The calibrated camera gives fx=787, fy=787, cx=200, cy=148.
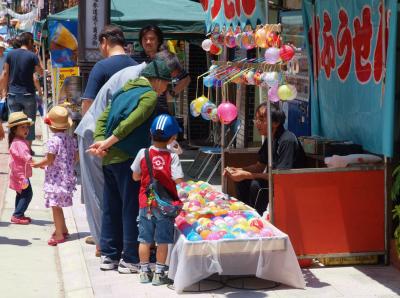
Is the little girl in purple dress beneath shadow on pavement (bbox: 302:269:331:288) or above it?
above

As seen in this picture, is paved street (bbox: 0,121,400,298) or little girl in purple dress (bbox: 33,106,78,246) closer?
paved street (bbox: 0,121,400,298)

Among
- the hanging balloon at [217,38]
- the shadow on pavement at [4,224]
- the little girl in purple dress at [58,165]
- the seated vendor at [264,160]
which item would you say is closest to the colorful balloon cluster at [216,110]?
the seated vendor at [264,160]

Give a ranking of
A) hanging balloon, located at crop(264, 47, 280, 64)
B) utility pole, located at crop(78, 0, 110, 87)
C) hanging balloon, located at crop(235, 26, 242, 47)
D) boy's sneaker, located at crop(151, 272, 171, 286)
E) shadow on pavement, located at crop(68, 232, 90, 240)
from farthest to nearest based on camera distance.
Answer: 1. utility pole, located at crop(78, 0, 110, 87)
2. shadow on pavement, located at crop(68, 232, 90, 240)
3. hanging balloon, located at crop(235, 26, 242, 47)
4. boy's sneaker, located at crop(151, 272, 171, 286)
5. hanging balloon, located at crop(264, 47, 280, 64)

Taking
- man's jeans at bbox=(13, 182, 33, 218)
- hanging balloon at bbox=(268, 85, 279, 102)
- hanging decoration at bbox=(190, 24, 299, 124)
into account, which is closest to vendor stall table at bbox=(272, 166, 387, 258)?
hanging balloon at bbox=(268, 85, 279, 102)

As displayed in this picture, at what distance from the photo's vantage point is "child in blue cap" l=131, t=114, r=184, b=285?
5906 millimetres

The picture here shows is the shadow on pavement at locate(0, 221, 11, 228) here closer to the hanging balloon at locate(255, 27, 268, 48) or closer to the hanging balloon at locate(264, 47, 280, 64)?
the hanging balloon at locate(255, 27, 268, 48)

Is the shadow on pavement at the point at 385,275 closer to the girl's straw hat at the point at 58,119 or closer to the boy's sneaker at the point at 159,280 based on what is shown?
the boy's sneaker at the point at 159,280

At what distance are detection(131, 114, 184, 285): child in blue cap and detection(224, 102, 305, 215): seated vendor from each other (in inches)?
41.7

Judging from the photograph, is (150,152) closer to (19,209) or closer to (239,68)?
(239,68)

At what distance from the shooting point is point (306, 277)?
630 cm

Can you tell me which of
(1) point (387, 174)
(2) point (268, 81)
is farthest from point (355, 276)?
(2) point (268, 81)

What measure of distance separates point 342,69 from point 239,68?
1042 mm

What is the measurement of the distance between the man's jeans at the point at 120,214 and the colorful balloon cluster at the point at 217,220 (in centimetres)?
40

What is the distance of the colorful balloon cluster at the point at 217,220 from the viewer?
5.93 metres
